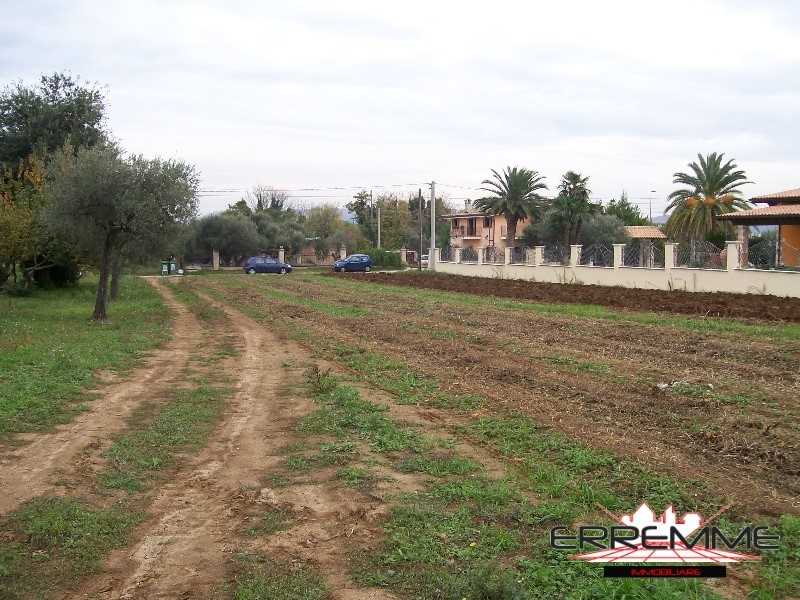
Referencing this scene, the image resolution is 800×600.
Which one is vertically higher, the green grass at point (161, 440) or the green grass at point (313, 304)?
the green grass at point (313, 304)

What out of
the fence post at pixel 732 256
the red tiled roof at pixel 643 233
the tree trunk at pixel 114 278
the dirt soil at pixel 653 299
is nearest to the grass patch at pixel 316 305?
the tree trunk at pixel 114 278

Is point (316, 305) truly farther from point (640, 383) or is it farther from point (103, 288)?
point (640, 383)

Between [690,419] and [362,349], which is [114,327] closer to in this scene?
[362,349]

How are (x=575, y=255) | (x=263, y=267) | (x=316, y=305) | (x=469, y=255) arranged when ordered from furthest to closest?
(x=263, y=267) → (x=469, y=255) → (x=575, y=255) → (x=316, y=305)

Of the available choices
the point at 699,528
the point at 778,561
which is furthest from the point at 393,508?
the point at 778,561

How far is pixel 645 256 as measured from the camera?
35812mm

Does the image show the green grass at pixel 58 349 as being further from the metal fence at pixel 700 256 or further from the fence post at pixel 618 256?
the metal fence at pixel 700 256

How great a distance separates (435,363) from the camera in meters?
14.7

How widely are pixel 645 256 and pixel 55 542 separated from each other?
33357 mm

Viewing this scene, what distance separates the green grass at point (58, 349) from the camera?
10.7 meters

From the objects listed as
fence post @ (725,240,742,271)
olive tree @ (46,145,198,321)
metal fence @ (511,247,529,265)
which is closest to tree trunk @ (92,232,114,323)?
olive tree @ (46,145,198,321)

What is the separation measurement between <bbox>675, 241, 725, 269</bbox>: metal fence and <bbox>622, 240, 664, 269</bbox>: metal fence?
123 cm

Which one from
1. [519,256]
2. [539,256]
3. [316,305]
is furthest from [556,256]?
[316,305]

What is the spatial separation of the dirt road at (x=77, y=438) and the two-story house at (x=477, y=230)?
72.8 meters
